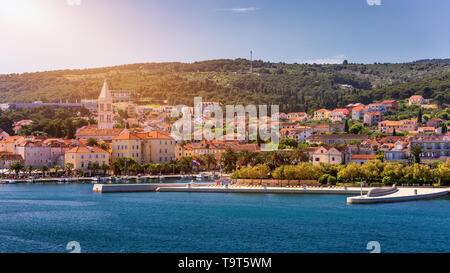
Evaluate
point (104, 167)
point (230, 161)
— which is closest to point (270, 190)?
point (230, 161)

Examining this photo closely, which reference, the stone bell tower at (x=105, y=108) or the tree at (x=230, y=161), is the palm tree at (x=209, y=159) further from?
the stone bell tower at (x=105, y=108)

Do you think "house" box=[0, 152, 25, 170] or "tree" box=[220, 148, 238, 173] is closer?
"tree" box=[220, 148, 238, 173]

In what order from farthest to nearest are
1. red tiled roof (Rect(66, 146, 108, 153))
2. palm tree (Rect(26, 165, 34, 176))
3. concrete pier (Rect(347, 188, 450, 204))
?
Answer: red tiled roof (Rect(66, 146, 108, 153))
palm tree (Rect(26, 165, 34, 176))
concrete pier (Rect(347, 188, 450, 204))

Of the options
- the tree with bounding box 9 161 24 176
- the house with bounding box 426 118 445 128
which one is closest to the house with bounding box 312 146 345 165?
the tree with bounding box 9 161 24 176

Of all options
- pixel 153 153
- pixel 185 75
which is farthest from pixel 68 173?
pixel 185 75

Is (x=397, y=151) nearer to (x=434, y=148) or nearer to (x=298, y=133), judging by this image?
(x=434, y=148)

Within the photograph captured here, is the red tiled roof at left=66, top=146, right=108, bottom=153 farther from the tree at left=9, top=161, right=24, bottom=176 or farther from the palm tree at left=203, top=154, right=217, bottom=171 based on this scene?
the palm tree at left=203, top=154, right=217, bottom=171
